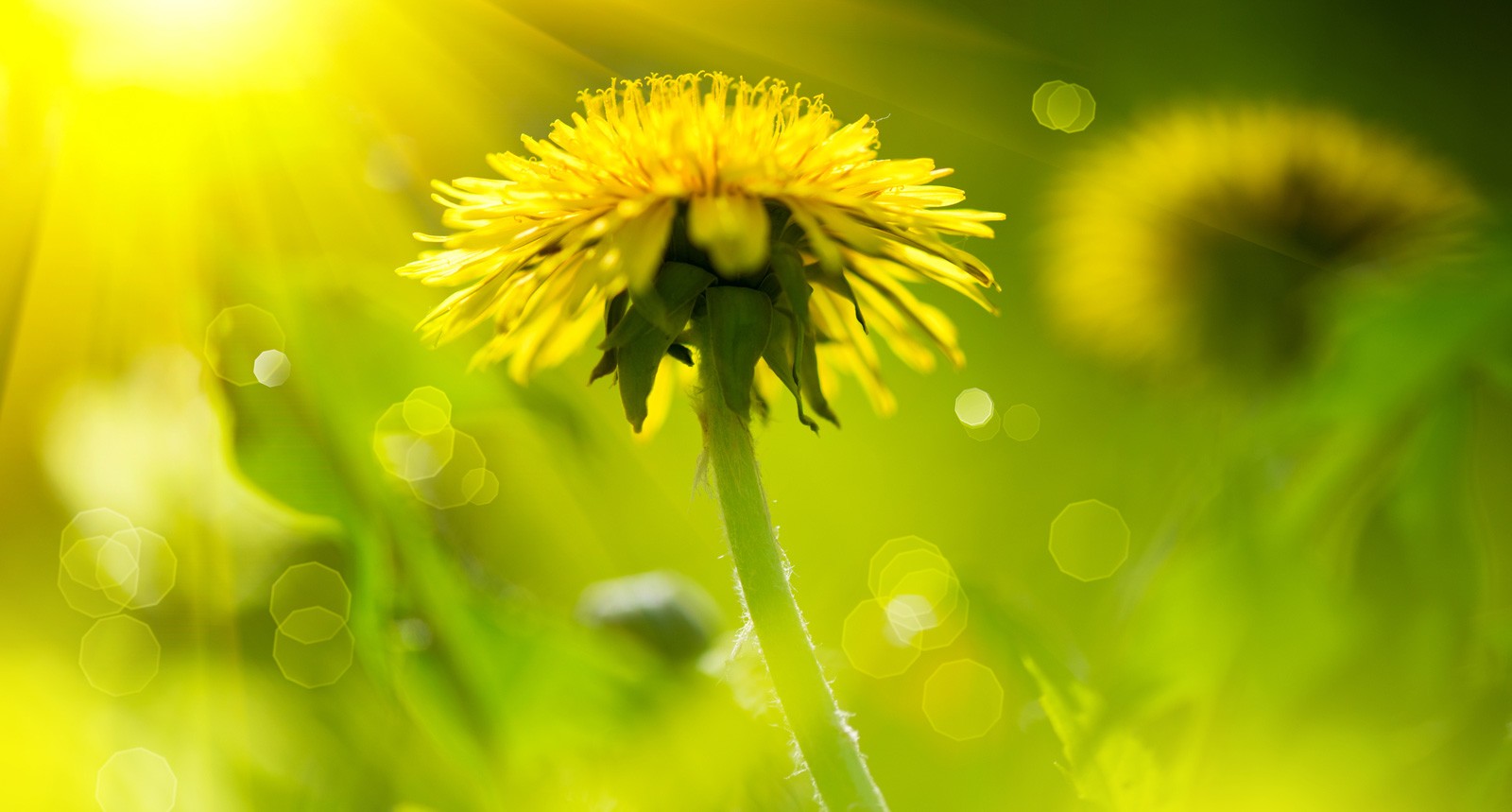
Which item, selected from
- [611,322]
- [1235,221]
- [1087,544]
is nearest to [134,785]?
[611,322]

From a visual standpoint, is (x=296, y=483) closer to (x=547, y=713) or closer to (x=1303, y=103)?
(x=547, y=713)

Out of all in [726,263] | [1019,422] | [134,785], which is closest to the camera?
[726,263]

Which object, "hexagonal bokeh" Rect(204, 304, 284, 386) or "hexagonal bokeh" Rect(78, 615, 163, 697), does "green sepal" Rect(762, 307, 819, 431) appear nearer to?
"hexagonal bokeh" Rect(204, 304, 284, 386)

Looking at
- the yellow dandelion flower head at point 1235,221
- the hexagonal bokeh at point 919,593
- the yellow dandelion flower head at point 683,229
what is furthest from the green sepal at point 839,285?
the yellow dandelion flower head at point 1235,221

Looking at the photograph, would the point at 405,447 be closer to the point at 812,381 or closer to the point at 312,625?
the point at 312,625

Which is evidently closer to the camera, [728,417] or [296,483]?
[728,417]

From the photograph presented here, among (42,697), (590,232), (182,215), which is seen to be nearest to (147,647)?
(42,697)

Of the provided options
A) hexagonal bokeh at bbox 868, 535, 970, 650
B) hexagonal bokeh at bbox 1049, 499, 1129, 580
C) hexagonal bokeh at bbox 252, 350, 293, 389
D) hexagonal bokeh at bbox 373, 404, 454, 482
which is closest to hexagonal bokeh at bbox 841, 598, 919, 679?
hexagonal bokeh at bbox 868, 535, 970, 650
